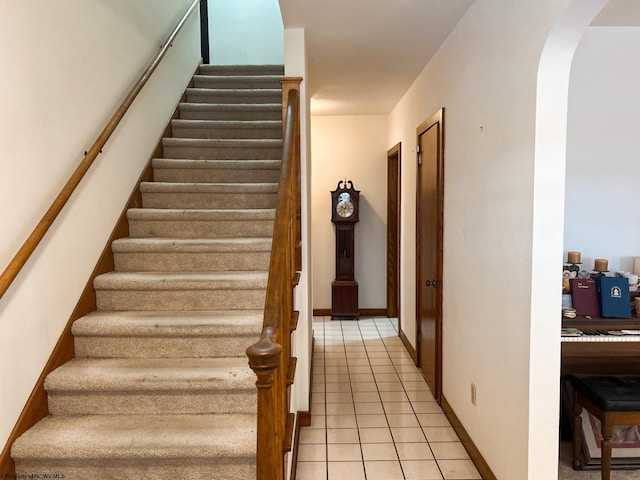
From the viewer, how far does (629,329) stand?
2299mm

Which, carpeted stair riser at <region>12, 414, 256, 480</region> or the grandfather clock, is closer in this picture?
carpeted stair riser at <region>12, 414, 256, 480</region>

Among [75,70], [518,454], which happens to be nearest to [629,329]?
[518,454]

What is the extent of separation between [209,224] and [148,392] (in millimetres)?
1189

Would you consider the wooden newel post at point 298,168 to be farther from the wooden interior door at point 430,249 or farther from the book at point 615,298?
the book at point 615,298

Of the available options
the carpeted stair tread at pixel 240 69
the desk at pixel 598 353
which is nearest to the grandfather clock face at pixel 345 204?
the carpeted stair tread at pixel 240 69

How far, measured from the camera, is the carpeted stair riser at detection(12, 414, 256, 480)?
177 cm

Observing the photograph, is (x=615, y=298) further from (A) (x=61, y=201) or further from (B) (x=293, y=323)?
(A) (x=61, y=201)

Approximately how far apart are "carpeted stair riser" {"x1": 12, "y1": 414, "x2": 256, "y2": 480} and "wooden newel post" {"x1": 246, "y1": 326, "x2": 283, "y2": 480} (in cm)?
49

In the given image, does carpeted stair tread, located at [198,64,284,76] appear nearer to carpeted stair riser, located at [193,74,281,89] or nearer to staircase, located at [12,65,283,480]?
carpeted stair riser, located at [193,74,281,89]

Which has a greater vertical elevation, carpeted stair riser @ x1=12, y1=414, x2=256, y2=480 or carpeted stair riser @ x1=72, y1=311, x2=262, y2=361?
carpeted stair riser @ x1=72, y1=311, x2=262, y2=361

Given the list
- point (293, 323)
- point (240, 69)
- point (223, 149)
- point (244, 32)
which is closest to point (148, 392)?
point (293, 323)

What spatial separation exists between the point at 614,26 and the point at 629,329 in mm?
1667

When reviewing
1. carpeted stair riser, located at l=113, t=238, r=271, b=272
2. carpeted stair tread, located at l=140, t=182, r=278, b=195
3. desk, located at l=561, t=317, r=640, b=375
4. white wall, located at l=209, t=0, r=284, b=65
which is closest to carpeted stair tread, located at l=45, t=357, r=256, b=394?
carpeted stair riser, located at l=113, t=238, r=271, b=272

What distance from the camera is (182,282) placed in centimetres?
248
